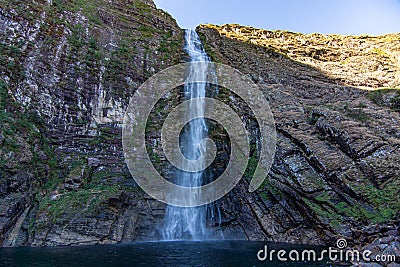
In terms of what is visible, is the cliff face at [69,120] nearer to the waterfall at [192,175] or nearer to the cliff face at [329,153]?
the waterfall at [192,175]

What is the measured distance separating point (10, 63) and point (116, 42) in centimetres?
1053

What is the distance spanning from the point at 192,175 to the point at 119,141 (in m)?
6.89

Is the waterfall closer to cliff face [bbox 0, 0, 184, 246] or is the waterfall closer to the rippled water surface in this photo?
cliff face [bbox 0, 0, 184, 246]

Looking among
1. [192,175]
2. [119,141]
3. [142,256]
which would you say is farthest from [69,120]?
[142,256]

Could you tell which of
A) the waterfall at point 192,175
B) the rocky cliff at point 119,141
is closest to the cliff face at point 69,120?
the rocky cliff at point 119,141

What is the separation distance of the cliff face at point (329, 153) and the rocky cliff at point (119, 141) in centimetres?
9

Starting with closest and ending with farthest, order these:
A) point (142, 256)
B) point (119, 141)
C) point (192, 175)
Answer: point (142, 256) < point (192, 175) < point (119, 141)

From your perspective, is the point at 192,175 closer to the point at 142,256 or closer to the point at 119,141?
the point at 119,141

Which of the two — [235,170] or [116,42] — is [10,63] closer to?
[116,42]

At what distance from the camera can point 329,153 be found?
24875 mm

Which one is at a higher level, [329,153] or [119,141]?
[119,141]

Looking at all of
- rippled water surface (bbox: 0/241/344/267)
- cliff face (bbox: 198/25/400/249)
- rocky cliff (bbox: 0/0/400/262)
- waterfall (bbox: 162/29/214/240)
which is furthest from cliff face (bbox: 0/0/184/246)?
cliff face (bbox: 198/25/400/249)

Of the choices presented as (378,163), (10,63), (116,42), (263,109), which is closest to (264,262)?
(378,163)

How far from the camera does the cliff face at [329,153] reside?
71.3 feet
